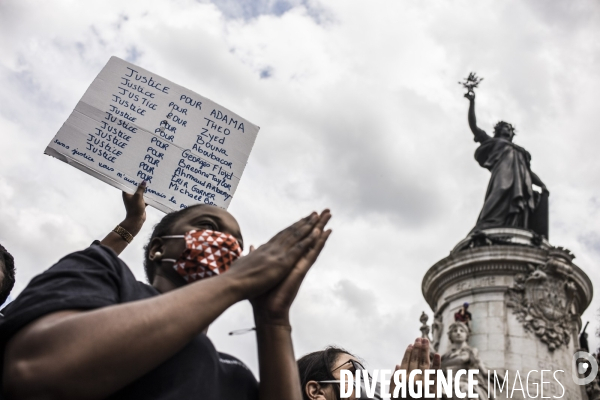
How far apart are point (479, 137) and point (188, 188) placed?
14901 millimetres

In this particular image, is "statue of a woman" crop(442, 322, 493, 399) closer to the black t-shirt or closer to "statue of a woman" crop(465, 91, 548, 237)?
"statue of a woman" crop(465, 91, 548, 237)

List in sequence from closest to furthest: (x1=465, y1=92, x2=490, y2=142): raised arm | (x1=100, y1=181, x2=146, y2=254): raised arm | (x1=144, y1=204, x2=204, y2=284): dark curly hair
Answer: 1. (x1=144, y1=204, x2=204, y2=284): dark curly hair
2. (x1=100, y1=181, x2=146, y2=254): raised arm
3. (x1=465, y1=92, x2=490, y2=142): raised arm

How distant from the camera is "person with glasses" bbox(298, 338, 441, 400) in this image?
342 centimetres

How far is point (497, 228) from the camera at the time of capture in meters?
14.0

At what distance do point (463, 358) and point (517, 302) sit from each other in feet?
5.74

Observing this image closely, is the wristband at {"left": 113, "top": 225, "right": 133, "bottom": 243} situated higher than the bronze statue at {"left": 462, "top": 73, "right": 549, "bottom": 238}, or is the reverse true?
the bronze statue at {"left": 462, "top": 73, "right": 549, "bottom": 238}

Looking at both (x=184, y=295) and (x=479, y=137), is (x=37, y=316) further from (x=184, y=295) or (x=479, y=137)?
(x=479, y=137)

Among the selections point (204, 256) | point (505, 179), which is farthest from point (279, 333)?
point (505, 179)

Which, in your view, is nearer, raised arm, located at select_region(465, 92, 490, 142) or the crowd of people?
the crowd of people

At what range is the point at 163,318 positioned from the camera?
1479mm

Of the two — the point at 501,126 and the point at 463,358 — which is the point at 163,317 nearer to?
the point at 463,358

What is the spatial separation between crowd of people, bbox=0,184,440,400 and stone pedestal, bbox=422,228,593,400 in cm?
947

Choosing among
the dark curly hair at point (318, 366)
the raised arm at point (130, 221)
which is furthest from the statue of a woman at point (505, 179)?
the raised arm at point (130, 221)

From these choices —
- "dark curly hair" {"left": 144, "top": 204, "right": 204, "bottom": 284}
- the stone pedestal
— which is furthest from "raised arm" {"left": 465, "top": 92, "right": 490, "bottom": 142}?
"dark curly hair" {"left": 144, "top": 204, "right": 204, "bottom": 284}
